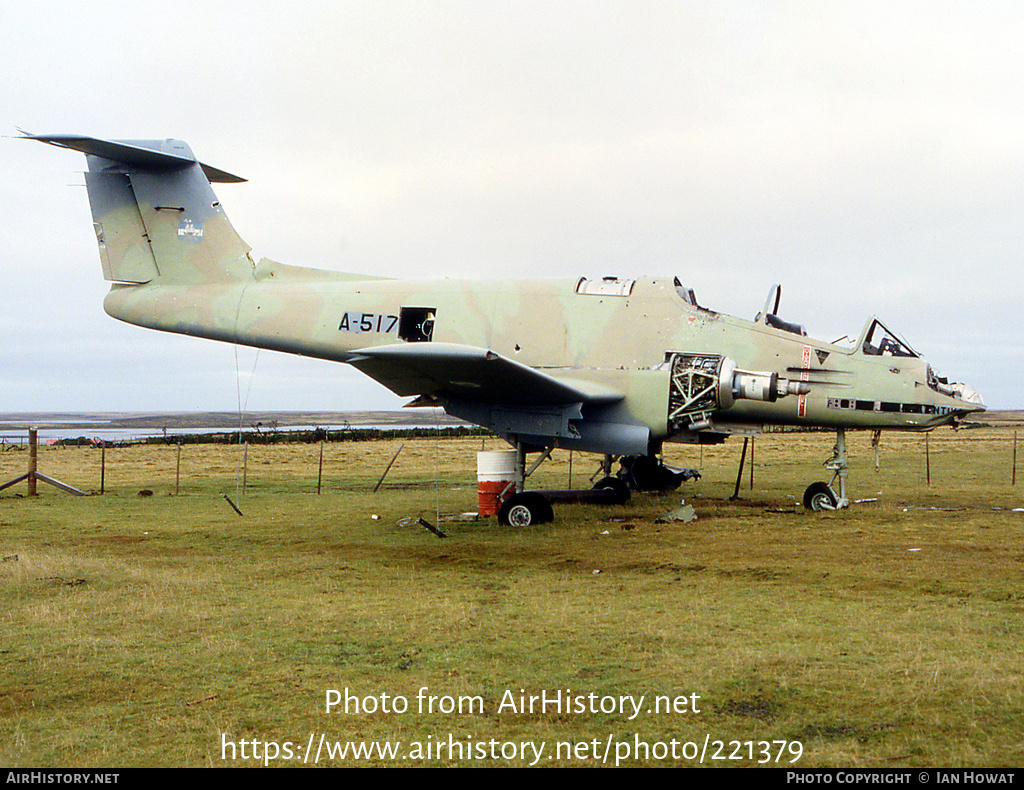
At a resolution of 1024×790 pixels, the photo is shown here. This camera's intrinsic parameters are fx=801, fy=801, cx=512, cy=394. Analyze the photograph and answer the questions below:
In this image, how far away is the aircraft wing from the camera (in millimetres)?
10930

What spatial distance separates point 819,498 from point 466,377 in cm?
717

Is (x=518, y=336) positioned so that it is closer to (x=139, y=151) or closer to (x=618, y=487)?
(x=618, y=487)

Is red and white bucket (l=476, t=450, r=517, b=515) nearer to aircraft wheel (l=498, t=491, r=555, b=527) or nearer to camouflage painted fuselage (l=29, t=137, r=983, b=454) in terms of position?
aircraft wheel (l=498, t=491, r=555, b=527)

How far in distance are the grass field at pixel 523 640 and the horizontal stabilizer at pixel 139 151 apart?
6876 mm

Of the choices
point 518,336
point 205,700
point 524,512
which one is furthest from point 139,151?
point 205,700

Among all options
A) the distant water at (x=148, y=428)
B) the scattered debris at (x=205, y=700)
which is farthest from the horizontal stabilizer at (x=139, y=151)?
the distant water at (x=148, y=428)

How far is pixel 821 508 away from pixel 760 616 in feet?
27.3

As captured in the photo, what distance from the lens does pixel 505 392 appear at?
1280 centimetres

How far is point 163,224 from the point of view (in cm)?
1611

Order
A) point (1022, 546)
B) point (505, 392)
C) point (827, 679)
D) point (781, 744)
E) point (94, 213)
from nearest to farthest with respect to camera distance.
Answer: point (781, 744)
point (827, 679)
point (1022, 546)
point (505, 392)
point (94, 213)

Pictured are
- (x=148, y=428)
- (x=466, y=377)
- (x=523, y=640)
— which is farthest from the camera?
(x=148, y=428)

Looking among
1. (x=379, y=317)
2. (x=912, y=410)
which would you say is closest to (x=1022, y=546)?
(x=912, y=410)

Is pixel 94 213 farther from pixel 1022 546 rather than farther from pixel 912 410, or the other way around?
pixel 1022 546

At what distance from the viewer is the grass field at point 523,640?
4539 mm
